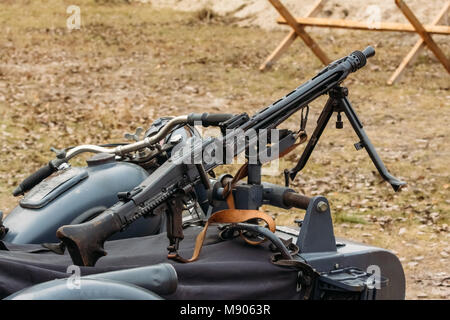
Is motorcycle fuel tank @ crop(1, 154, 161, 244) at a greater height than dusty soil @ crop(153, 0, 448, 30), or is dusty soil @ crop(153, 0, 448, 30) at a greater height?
dusty soil @ crop(153, 0, 448, 30)

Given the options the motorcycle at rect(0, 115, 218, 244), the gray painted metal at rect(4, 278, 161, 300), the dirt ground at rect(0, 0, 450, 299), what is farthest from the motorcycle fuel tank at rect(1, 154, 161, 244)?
the dirt ground at rect(0, 0, 450, 299)

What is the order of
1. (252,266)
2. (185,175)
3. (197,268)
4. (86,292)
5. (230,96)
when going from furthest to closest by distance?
1. (230,96)
2. (185,175)
3. (252,266)
4. (197,268)
5. (86,292)

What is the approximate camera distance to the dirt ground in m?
7.49

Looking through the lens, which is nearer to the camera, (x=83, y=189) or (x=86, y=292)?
(x=86, y=292)

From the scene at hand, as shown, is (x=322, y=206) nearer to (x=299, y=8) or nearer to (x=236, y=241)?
(x=236, y=241)

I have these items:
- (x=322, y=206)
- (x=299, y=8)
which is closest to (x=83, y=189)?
(x=322, y=206)

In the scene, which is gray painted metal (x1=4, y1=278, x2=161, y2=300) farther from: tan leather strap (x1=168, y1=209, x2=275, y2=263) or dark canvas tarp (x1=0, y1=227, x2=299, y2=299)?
tan leather strap (x1=168, y1=209, x2=275, y2=263)

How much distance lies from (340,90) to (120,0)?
17.3 meters

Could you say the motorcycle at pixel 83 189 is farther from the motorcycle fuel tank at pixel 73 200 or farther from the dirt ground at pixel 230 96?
the dirt ground at pixel 230 96

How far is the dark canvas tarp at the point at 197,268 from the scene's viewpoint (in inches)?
117

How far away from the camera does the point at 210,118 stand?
153 inches

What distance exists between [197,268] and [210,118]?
95 centimetres

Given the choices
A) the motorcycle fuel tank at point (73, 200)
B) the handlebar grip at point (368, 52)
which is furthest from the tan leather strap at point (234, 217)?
the handlebar grip at point (368, 52)

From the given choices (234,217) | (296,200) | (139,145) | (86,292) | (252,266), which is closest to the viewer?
(86,292)
